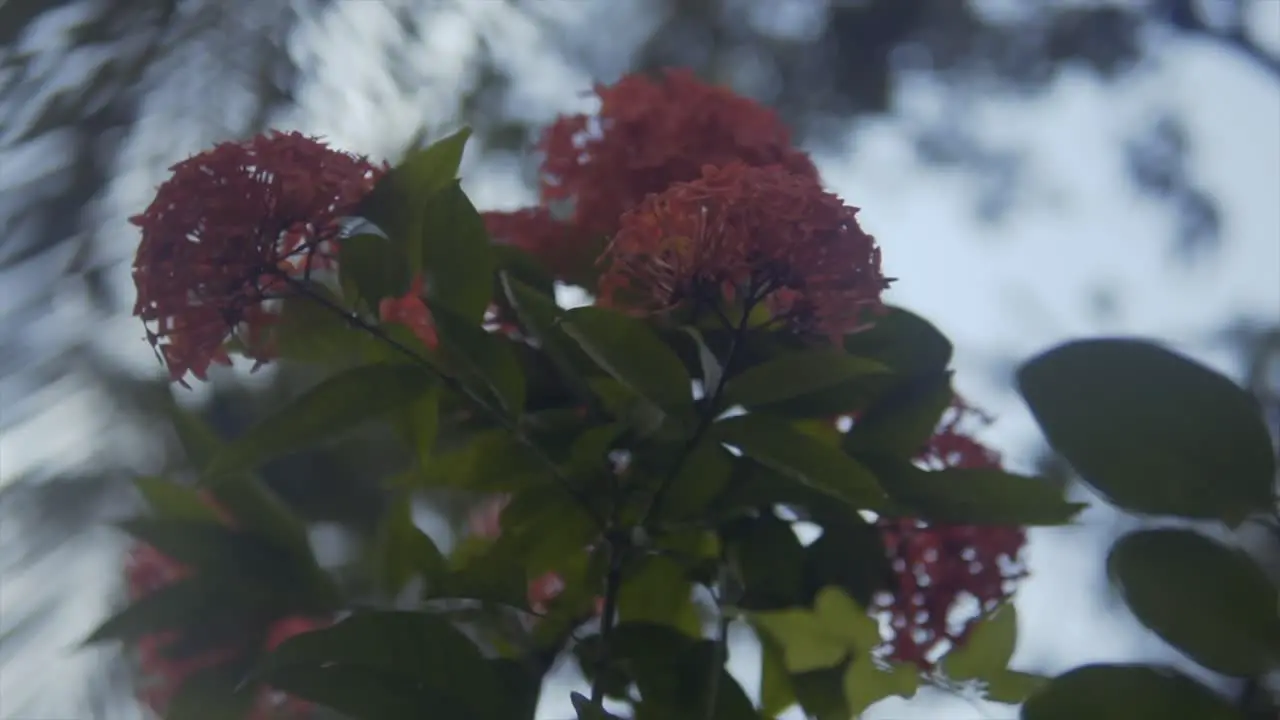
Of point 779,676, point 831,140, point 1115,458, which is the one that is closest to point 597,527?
point 779,676

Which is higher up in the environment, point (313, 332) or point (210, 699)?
point (313, 332)

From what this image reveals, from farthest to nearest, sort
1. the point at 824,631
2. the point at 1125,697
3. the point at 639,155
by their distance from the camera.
Result: the point at 639,155 → the point at 824,631 → the point at 1125,697

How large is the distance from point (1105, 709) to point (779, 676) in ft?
0.61

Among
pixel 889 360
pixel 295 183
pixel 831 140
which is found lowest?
pixel 831 140

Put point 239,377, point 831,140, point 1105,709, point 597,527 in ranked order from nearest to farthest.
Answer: point 1105,709 < point 597,527 < point 239,377 < point 831,140

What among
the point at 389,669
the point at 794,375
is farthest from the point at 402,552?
the point at 794,375

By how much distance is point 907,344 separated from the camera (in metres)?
0.51

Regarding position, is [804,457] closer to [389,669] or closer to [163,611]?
[389,669]

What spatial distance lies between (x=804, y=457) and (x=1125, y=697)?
119mm

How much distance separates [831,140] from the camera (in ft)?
3.51

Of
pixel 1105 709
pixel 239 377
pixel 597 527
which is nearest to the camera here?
pixel 1105 709

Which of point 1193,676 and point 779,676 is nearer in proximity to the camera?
point 1193,676

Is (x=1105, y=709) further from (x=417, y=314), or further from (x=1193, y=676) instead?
(x=417, y=314)

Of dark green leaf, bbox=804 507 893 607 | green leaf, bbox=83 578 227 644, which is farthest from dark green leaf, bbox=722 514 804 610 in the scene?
green leaf, bbox=83 578 227 644
